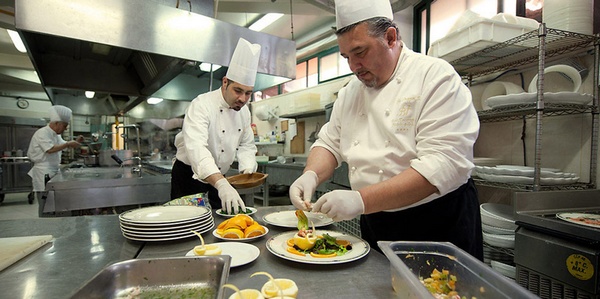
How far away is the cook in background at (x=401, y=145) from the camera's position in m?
1.03

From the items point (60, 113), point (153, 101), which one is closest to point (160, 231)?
point (153, 101)

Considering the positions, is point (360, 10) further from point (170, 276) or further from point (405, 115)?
point (170, 276)

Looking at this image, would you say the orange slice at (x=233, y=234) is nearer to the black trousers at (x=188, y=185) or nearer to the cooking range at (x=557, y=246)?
the black trousers at (x=188, y=185)

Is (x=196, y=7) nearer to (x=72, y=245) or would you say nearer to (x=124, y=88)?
(x=124, y=88)

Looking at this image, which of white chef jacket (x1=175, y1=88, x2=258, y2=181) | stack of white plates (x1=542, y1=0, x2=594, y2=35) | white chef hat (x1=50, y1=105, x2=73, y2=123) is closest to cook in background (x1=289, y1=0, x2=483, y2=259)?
white chef jacket (x1=175, y1=88, x2=258, y2=181)

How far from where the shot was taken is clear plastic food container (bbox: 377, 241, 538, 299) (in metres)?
0.56

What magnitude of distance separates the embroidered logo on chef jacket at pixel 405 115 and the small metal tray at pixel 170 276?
84 cm

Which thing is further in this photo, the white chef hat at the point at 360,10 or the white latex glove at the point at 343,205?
the white chef hat at the point at 360,10

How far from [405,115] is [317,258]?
68 cm

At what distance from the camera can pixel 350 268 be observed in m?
0.84

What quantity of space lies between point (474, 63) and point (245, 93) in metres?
2.00

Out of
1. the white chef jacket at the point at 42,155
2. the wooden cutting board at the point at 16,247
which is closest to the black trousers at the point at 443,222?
the wooden cutting board at the point at 16,247

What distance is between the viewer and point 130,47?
200cm

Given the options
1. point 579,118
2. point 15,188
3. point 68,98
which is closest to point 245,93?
point 579,118
